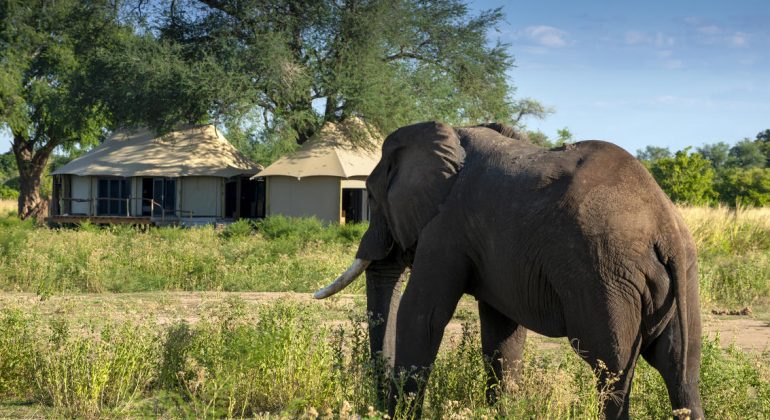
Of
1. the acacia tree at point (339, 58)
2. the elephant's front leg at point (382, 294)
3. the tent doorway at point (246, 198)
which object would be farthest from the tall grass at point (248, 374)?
the tent doorway at point (246, 198)

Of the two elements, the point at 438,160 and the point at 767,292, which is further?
the point at 767,292

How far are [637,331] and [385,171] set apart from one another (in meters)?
2.25

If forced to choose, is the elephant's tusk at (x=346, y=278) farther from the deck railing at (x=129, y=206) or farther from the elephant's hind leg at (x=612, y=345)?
the deck railing at (x=129, y=206)

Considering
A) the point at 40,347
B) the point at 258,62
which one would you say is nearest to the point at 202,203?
the point at 258,62

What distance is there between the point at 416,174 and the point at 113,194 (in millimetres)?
33308

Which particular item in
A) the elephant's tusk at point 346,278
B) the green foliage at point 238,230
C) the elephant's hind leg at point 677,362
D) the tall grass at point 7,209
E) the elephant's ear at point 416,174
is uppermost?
the elephant's ear at point 416,174

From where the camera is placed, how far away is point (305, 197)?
32.5 meters

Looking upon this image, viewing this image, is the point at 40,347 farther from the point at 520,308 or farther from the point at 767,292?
the point at 767,292

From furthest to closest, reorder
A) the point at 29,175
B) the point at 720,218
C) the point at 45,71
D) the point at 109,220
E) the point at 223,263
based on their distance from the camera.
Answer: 1. the point at 29,175
2. the point at 45,71
3. the point at 109,220
4. the point at 720,218
5. the point at 223,263

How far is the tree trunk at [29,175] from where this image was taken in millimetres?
43969

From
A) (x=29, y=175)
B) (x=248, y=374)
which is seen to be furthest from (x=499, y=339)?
(x=29, y=175)

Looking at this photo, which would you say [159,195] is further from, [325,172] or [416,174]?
[416,174]

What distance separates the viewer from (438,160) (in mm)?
5828

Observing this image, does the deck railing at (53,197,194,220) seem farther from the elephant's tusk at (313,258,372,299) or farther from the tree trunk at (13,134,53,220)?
the elephant's tusk at (313,258,372,299)
